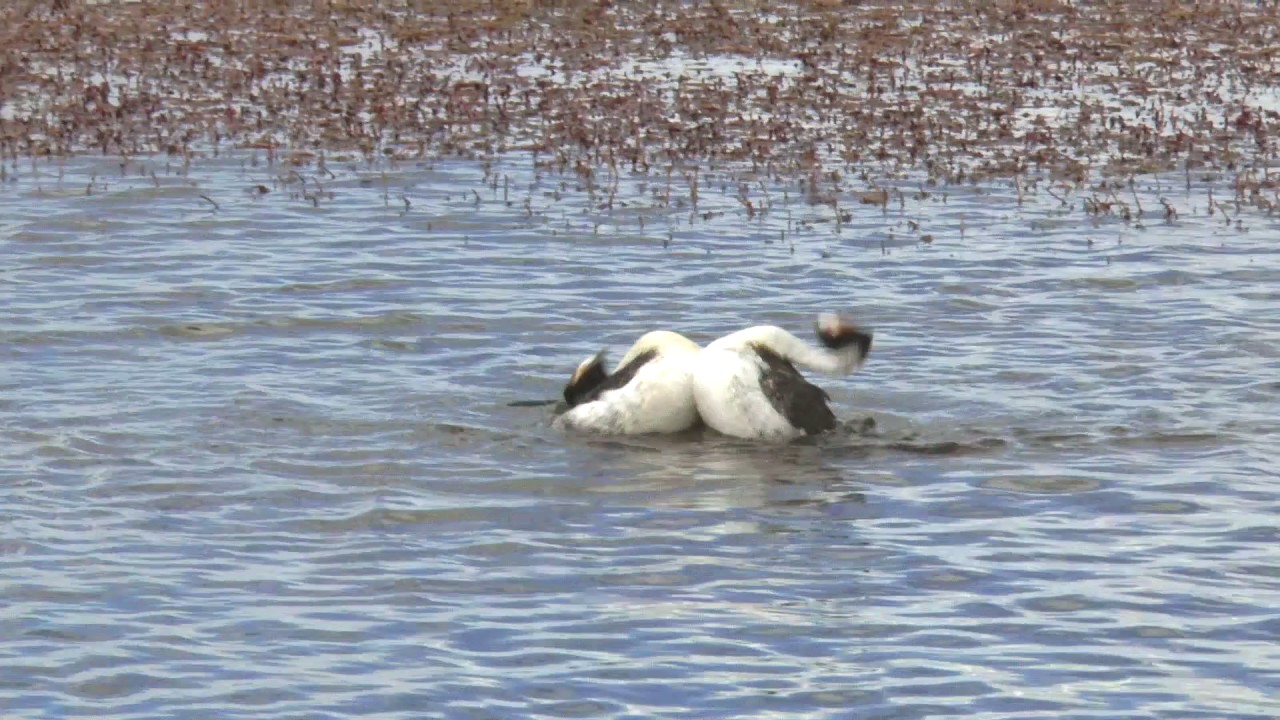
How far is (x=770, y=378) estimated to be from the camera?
10680 mm

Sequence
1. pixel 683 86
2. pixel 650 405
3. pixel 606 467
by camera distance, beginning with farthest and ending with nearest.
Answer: pixel 683 86, pixel 650 405, pixel 606 467

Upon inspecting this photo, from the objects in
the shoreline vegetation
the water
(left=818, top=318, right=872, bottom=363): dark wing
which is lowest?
the water

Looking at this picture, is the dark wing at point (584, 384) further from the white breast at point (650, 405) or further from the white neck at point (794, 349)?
the white neck at point (794, 349)

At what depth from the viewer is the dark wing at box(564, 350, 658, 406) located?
10844mm

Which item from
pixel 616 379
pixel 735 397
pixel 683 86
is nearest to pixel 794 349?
pixel 735 397

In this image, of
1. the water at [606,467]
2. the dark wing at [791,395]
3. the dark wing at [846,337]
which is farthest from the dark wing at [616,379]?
the dark wing at [846,337]

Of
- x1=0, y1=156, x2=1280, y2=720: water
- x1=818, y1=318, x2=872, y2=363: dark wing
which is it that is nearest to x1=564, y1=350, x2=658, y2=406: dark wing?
x1=0, y1=156, x2=1280, y2=720: water

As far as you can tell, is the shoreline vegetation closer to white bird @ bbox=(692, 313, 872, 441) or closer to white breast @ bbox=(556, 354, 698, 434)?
white bird @ bbox=(692, 313, 872, 441)

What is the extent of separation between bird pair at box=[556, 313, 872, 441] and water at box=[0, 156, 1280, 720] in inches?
5.6

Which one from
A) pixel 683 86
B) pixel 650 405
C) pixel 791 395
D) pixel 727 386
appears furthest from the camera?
pixel 683 86

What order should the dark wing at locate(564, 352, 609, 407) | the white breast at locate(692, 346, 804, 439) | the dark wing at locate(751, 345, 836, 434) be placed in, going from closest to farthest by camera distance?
the white breast at locate(692, 346, 804, 439) → the dark wing at locate(751, 345, 836, 434) → the dark wing at locate(564, 352, 609, 407)

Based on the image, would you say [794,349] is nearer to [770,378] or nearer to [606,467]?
[770,378]

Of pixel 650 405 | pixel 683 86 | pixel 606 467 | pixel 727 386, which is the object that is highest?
pixel 683 86

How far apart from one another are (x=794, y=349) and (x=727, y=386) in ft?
1.63
